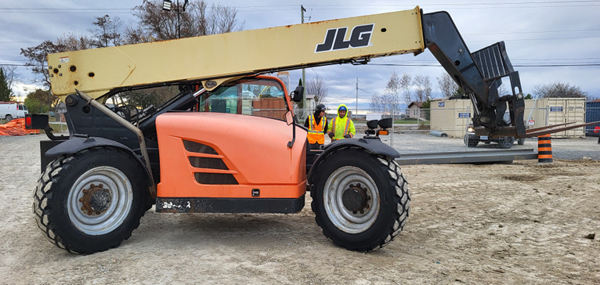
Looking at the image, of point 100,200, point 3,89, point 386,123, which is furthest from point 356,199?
point 3,89

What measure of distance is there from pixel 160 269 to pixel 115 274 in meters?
0.39

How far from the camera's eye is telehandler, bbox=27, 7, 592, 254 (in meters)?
4.35

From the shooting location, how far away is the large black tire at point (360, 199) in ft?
14.2

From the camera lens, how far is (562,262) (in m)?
4.21

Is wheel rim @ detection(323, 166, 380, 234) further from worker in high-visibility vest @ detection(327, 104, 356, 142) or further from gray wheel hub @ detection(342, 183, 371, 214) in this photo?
worker in high-visibility vest @ detection(327, 104, 356, 142)

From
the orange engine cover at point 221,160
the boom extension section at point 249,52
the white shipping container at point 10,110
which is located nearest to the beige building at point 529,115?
the boom extension section at point 249,52

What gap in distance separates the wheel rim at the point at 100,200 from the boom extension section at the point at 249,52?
109 centimetres

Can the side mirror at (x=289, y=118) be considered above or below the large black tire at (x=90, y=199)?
above

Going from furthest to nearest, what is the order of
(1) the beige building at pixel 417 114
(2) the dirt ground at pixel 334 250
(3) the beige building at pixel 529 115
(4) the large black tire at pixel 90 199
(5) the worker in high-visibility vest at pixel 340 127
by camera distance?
(1) the beige building at pixel 417 114
(3) the beige building at pixel 529 115
(5) the worker in high-visibility vest at pixel 340 127
(4) the large black tire at pixel 90 199
(2) the dirt ground at pixel 334 250

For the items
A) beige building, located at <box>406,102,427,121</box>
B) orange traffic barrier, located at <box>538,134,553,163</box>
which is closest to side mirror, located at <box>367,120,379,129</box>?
orange traffic barrier, located at <box>538,134,553,163</box>

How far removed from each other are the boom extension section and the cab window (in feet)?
0.52

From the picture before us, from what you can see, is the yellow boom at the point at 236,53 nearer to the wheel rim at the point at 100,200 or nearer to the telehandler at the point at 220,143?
the telehandler at the point at 220,143

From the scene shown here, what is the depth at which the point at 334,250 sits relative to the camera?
4508 millimetres

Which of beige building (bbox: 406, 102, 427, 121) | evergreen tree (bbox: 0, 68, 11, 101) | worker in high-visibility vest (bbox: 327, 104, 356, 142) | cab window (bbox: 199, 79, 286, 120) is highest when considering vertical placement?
evergreen tree (bbox: 0, 68, 11, 101)
